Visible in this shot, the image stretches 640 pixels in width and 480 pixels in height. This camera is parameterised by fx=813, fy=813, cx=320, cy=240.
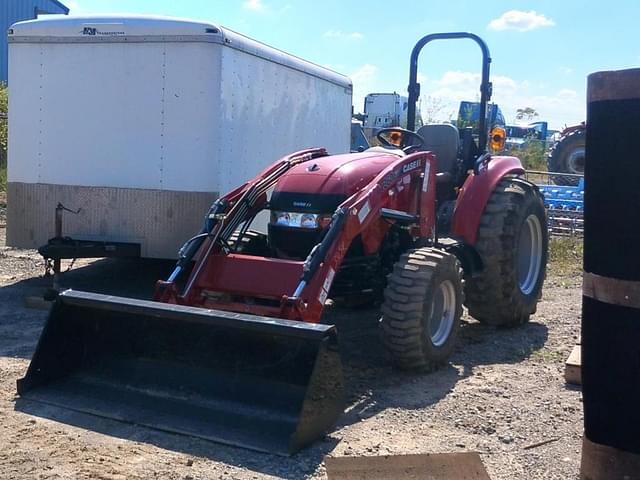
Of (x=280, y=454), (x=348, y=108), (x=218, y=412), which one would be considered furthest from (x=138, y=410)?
(x=348, y=108)

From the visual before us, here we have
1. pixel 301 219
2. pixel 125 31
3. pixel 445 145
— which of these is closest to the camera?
pixel 301 219

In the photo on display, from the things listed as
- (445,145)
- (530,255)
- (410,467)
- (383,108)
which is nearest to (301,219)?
(445,145)

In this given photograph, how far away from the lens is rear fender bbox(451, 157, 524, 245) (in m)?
6.71

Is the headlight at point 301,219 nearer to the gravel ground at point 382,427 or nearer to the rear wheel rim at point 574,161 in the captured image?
the gravel ground at point 382,427

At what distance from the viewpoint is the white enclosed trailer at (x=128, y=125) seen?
7.96 metres

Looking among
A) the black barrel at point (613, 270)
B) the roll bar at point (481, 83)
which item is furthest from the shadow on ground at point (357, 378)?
the black barrel at point (613, 270)

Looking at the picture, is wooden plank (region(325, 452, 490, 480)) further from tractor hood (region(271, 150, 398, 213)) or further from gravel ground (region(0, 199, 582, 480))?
tractor hood (region(271, 150, 398, 213))

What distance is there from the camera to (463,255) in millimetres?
6621

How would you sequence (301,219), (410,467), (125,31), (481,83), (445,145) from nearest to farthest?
1. (410,467)
2. (301,219)
3. (481,83)
4. (445,145)
5. (125,31)

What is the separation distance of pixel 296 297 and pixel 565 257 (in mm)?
7982

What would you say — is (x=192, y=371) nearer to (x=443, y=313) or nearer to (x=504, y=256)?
(x=443, y=313)

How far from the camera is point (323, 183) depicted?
589 cm

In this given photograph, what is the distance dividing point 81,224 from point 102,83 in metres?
1.44

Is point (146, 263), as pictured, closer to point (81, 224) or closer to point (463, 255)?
point (81, 224)
